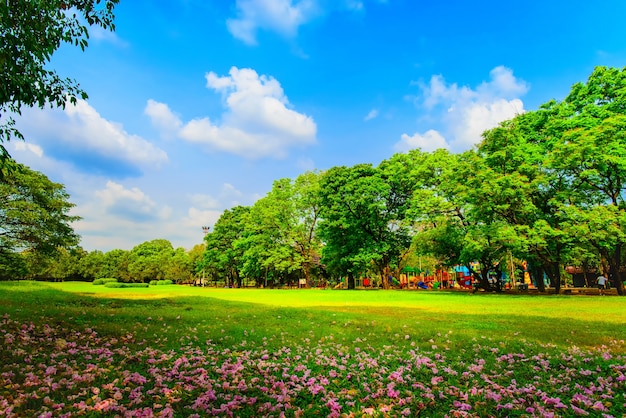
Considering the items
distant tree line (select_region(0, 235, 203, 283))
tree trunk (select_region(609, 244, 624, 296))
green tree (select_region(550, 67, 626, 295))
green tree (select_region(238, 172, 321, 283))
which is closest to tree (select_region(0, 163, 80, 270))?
green tree (select_region(238, 172, 321, 283))

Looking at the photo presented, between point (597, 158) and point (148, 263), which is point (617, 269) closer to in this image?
point (597, 158)

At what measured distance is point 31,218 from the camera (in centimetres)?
2727

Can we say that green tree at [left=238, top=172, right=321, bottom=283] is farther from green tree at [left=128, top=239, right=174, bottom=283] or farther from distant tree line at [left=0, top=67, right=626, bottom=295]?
green tree at [left=128, top=239, right=174, bottom=283]

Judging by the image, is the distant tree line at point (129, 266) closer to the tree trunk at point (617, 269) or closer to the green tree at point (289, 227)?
the green tree at point (289, 227)

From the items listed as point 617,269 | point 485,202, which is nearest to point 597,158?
point 485,202

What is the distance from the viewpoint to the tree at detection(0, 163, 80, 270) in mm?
27703

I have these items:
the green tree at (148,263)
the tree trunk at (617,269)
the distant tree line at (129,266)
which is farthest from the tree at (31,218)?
the green tree at (148,263)

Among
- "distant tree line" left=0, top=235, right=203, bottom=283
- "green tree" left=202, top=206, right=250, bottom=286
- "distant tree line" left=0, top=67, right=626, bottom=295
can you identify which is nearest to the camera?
"distant tree line" left=0, top=67, right=626, bottom=295

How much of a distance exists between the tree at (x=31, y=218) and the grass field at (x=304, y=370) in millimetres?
22030

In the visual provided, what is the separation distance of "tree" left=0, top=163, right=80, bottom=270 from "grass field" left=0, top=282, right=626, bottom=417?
22.0 meters

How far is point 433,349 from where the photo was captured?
8125mm

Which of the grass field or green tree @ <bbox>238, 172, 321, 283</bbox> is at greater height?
green tree @ <bbox>238, 172, 321, 283</bbox>

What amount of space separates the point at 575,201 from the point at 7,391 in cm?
3577

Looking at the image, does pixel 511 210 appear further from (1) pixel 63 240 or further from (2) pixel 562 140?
(1) pixel 63 240
